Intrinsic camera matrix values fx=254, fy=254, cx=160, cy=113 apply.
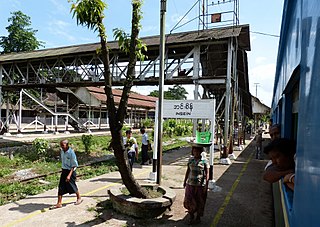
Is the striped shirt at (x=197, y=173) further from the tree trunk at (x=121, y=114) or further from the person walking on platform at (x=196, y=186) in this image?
the tree trunk at (x=121, y=114)

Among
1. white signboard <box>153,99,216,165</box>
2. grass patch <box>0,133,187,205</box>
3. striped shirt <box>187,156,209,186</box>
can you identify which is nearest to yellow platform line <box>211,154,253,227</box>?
striped shirt <box>187,156,209,186</box>

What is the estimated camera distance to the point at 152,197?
18.9 ft

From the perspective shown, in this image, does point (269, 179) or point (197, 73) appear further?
point (197, 73)

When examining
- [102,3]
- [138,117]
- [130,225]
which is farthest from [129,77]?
[138,117]

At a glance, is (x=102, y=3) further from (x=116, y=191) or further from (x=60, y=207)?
(x=60, y=207)

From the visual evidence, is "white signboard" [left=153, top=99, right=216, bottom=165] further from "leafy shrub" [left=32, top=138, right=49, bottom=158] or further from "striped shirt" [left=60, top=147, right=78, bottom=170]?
"leafy shrub" [left=32, top=138, right=49, bottom=158]

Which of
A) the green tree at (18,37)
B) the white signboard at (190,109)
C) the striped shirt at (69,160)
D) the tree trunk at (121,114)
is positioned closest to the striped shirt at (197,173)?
the tree trunk at (121,114)

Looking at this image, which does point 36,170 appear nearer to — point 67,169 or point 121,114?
point 67,169

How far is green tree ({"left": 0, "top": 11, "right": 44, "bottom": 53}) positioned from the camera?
34.7 meters

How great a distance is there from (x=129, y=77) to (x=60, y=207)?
10.9ft

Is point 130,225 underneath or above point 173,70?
underneath

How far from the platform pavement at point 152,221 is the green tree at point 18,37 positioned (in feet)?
109

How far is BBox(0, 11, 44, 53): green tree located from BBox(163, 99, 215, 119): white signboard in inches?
1316

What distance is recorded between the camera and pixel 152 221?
17.0 ft
